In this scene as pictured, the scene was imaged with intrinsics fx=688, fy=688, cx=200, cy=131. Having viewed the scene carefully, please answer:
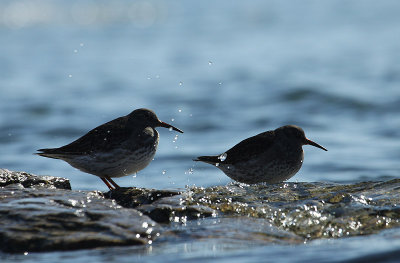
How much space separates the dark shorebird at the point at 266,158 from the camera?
8812mm

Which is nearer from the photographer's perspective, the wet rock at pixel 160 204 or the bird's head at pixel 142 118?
the wet rock at pixel 160 204

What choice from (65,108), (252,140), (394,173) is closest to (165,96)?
(65,108)

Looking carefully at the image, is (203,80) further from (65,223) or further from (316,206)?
(65,223)

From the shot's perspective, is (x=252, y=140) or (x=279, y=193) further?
(x=252, y=140)

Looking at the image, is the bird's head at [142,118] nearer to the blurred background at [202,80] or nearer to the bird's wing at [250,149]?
the bird's wing at [250,149]

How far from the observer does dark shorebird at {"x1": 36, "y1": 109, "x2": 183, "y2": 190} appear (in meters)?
7.98

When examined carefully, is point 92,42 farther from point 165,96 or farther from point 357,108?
point 357,108

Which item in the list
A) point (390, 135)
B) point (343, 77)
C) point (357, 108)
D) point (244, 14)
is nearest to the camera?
point (390, 135)

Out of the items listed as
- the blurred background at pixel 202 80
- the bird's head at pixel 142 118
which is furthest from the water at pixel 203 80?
the bird's head at pixel 142 118

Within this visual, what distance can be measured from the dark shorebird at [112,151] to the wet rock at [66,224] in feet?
4.15

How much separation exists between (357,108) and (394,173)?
7.02m

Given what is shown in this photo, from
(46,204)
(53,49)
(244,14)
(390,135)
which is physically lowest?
(46,204)

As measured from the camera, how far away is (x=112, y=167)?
802 cm

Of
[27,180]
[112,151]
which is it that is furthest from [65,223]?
[112,151]
